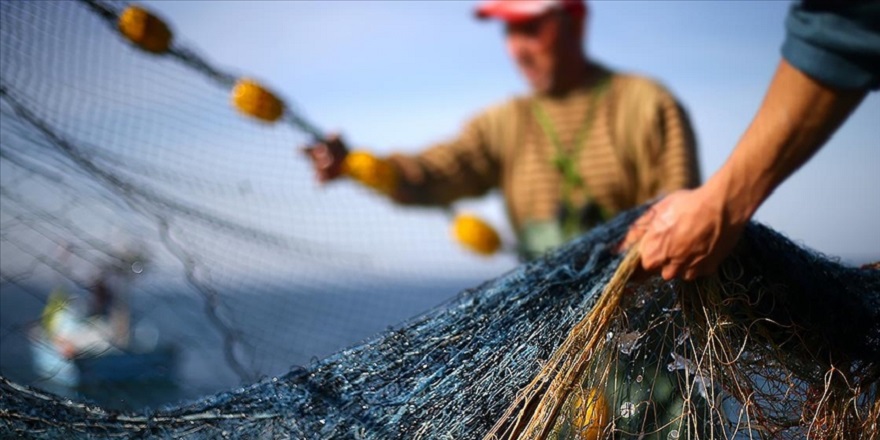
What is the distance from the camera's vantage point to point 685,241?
6.14ft

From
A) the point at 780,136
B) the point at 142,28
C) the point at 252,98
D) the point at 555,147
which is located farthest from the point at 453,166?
the point at 780,136

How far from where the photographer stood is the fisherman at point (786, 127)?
1.57 m

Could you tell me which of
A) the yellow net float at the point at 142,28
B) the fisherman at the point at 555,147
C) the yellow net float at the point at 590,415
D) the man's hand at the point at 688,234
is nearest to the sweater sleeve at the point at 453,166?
the fisherman at the point at 555,147

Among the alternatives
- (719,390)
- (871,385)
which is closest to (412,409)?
(719,390)

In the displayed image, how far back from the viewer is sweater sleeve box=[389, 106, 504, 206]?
3.45 meters

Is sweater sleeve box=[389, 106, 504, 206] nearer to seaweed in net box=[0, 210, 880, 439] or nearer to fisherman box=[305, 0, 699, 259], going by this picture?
fisherman box=[305, 0, 699, 259]

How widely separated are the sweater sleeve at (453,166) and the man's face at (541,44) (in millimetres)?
174

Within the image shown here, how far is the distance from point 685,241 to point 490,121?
1649 millimetres

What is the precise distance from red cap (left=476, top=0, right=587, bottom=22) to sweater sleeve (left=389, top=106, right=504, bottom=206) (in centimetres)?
30

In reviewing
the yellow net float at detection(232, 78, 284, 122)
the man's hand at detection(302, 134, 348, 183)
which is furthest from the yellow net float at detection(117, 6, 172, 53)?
the man's hand at detection(302, 134, 348, 183)

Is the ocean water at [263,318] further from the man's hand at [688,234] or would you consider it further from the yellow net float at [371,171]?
the man's hand at [688,234]

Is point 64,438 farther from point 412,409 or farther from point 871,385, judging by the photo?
point 871,385

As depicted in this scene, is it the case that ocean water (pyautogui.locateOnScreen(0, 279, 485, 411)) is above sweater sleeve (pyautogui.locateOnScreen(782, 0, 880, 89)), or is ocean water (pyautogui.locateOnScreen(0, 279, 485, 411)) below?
below

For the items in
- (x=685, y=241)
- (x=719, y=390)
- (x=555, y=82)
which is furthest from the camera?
(x=555, y=82)
